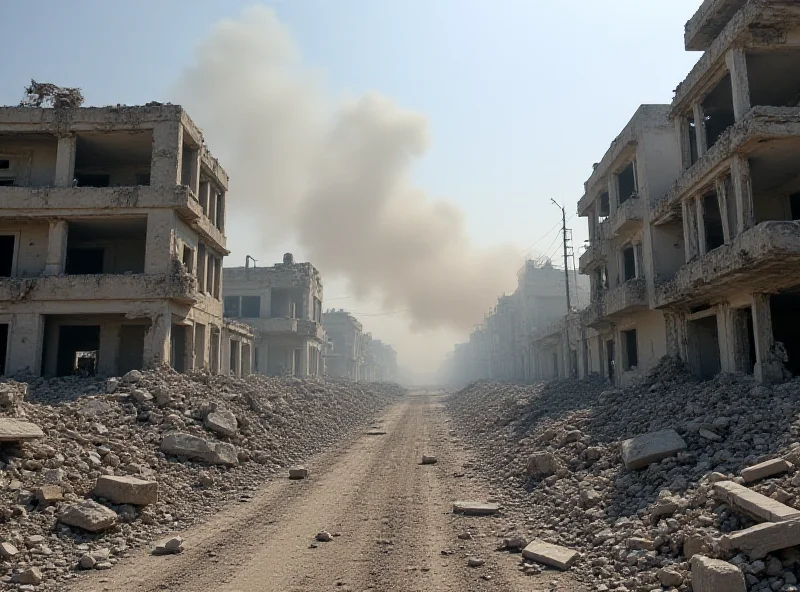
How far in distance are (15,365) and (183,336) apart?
20.1ft

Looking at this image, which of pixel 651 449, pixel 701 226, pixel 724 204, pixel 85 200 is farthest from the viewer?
pixel 85 200

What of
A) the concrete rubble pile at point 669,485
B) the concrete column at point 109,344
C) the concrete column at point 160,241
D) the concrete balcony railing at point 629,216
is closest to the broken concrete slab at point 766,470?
the concrete rubble pile at point 669,485

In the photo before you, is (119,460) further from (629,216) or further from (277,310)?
(277,310)

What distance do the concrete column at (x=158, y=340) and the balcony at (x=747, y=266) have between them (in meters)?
17.6

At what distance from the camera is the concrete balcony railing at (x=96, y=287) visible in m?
19.5

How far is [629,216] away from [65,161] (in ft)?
73.0

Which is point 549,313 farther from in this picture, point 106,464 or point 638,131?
point 106,464

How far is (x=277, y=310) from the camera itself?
145 feet

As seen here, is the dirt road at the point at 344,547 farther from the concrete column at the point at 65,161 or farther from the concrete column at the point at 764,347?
the concrete column at the point at 65,161

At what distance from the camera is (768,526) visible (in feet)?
19.0

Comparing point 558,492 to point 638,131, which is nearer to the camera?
point 558,492

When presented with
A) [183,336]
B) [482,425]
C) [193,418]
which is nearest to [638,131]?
[482,425]

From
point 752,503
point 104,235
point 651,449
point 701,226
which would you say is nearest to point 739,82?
point 701,226

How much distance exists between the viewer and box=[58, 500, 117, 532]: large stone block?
27.4ft
